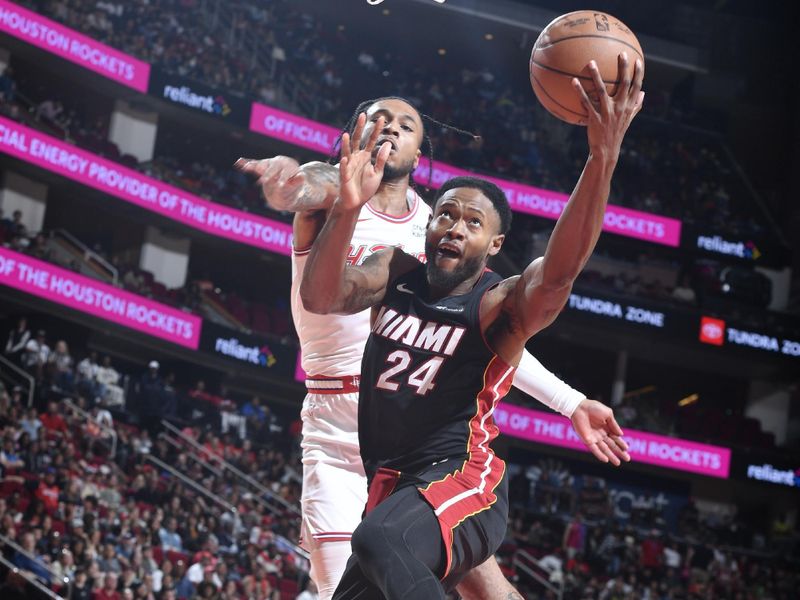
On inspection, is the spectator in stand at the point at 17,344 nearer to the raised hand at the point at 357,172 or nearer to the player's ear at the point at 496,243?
the player's ear at the point at 496,243

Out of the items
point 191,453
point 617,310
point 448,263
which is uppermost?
point 617,310

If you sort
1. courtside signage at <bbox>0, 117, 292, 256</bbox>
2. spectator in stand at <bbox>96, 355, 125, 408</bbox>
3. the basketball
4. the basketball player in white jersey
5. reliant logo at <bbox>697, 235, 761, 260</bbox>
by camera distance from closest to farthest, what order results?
1. the basketball
2. the basketball player in white jersey
3. spectator in stand at <bbox>96, 355, 125, 408</bbox>
4. courtside signage at <bbox>0, 117, 292, 256</bbox>
5. reliant logo at <bbox>697, 235, 761, 260</bbox>

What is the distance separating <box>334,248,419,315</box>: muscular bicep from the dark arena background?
970 centimetres

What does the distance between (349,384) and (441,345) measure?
42.4 inches

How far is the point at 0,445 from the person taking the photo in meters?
15.8

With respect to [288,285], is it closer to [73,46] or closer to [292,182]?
[73,46]

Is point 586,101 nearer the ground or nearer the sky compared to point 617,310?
nearer the ground

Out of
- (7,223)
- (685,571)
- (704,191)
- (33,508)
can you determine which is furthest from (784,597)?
(7,223)

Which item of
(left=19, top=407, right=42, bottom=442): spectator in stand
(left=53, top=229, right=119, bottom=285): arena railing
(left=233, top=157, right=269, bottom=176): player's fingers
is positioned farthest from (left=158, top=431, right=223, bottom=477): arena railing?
(left=233, top=157, right=269, bottom=176): player's fingers

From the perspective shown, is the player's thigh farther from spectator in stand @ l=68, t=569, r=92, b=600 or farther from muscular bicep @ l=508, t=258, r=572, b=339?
spectator in stand @ l=68, t=569, r=92, b=600

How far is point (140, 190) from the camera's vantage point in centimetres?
2422

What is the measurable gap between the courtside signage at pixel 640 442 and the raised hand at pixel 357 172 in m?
21.1

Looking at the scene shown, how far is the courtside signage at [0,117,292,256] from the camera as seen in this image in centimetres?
2241

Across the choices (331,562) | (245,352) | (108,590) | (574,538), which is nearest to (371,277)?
(331,562)
